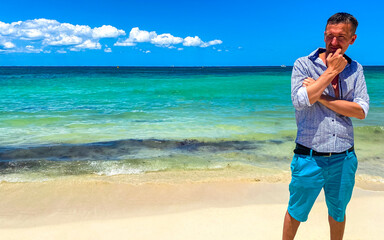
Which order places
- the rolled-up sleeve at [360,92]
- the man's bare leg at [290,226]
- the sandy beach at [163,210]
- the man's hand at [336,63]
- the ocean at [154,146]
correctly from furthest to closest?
the ocean at [154,146]
the sandy beach at [163,210]
the man's bare leg at [290,226]
the rolled-up sleeve at [360,92]
the man's hand at [336,63]

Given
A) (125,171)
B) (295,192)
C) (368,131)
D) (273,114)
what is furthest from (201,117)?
(295,192)

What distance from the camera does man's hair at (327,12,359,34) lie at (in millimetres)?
2221

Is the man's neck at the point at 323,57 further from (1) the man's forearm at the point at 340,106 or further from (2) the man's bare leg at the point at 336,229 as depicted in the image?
(2) the man's bare leg at the point at 336,229

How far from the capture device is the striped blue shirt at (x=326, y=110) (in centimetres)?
227

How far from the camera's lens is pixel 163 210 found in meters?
4.02

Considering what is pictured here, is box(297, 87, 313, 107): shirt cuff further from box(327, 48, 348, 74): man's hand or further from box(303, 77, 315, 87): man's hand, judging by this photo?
box(327, 48, 348, 74): man's hand

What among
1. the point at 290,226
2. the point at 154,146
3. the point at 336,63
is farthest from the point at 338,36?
the point at 154,146

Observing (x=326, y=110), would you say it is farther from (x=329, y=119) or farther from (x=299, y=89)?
(x=299, y=89)

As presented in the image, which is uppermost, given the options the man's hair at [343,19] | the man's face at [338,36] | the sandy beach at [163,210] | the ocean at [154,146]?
the man's hair at [343,19]

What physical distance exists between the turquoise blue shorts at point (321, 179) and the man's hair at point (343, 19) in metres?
0.90

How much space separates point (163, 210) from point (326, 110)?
2.47 m

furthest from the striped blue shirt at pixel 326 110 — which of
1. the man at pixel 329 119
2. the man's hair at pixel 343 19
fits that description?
the man's hair at pixel 343 19

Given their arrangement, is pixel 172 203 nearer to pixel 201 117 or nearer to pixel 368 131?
pixel 368 131

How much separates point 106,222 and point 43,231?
647 millimetres
